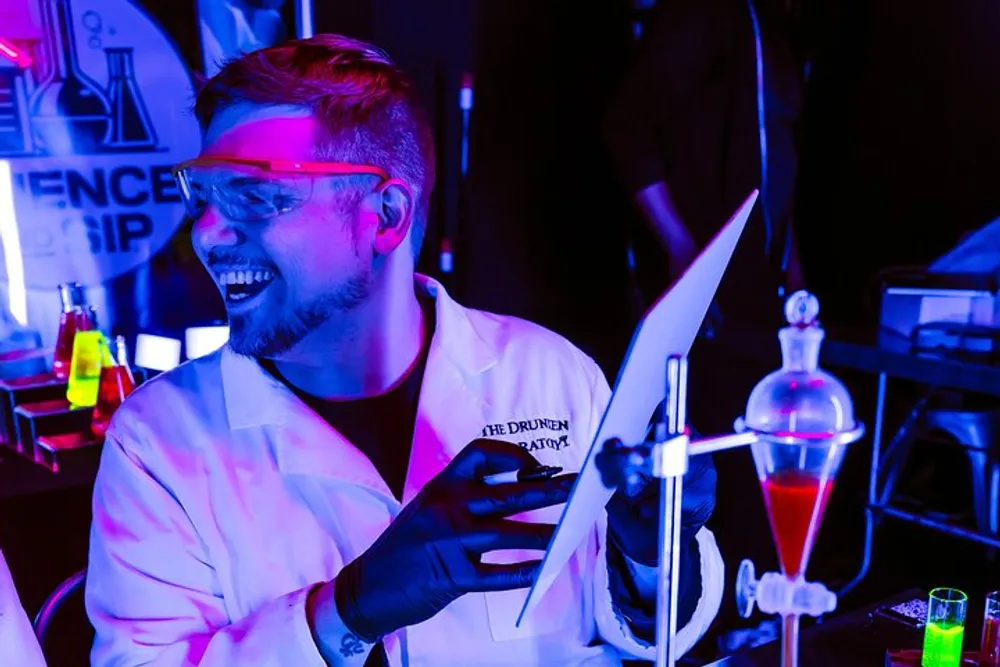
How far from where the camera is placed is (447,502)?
93 centimetres

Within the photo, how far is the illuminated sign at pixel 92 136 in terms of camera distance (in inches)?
97.7

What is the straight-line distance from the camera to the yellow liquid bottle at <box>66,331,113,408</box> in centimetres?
225

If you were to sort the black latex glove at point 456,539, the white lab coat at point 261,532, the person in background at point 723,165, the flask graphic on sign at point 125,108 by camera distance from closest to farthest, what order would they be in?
the black latex glove at point 456,539
the white lab coat at point 261,532
the flask graphic on sign at point 125,108
the person in background at point 723,165

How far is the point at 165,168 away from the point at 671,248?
168 cm

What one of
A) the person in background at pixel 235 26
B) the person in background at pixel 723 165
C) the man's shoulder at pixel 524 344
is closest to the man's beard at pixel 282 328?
the man's shoulder at pixel 524 344

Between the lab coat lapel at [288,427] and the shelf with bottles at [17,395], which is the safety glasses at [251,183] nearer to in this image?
the lab coat lapel at [288,427]

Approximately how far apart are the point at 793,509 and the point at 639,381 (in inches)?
8.8

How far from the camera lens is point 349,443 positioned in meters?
1.39

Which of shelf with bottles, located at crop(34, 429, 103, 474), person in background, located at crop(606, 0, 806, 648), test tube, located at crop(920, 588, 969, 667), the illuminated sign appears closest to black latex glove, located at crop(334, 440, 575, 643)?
test tube, located at crop(920, 588, 969, 667)

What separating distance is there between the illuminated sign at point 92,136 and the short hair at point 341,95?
4.60ft

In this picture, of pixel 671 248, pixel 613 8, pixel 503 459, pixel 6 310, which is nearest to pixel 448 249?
pixel 671 248

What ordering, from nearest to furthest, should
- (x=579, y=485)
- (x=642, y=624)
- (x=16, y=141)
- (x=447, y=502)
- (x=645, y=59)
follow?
(x=579, y=485)
(x=447, y=502)
(x=642, y=624)
(x=16, y=141)
(x=645, y=59)

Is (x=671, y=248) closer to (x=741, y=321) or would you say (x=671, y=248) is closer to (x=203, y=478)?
(x=741, y=321)

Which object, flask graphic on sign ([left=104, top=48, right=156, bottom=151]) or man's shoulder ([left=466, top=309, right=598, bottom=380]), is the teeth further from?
flask graphic on sign ([left=104, top=48, right=156, bottom=151])
